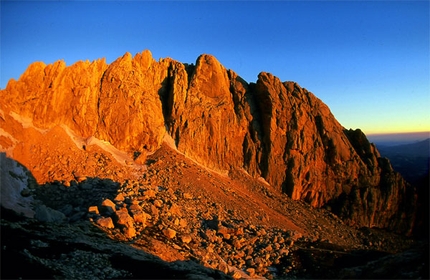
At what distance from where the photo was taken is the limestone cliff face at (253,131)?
35688 millimetres

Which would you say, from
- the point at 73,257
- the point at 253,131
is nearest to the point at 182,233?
the point at 73,257

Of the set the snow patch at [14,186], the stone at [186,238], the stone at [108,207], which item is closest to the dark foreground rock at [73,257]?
the snow patch at [14,186]

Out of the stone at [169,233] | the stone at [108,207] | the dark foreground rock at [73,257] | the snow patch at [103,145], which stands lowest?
the stone at [169,233]

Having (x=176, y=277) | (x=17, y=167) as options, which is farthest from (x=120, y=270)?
(x=17, y=167)

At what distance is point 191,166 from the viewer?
3503 centimetres

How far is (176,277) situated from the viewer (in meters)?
14.9

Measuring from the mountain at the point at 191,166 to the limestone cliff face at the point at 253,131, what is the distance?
13cm

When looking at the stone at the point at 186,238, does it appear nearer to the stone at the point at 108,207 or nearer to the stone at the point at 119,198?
the stone at the point at 108,207

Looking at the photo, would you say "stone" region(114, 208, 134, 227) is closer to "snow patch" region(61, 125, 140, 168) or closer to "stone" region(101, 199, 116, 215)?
"stone" region(101, 199, 116, 215)

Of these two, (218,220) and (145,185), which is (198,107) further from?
(218,220)

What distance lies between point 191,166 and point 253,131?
1069 centimetres

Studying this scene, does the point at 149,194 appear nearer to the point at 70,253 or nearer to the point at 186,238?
the point at 186,238

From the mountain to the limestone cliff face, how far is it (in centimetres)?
13

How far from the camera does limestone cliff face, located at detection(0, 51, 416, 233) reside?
3569cm
